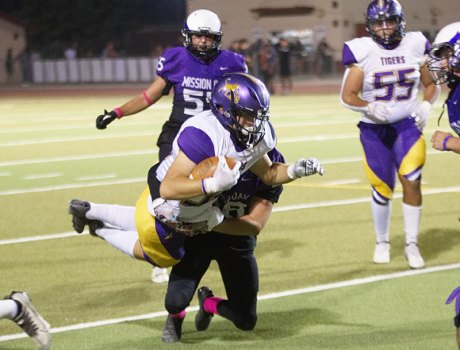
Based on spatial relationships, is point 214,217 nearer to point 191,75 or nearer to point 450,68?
point 450,68

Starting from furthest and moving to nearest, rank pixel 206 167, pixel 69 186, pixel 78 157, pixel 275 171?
pixel 78 157, pixel 69 186, pixel 275 171, pixel 206 167

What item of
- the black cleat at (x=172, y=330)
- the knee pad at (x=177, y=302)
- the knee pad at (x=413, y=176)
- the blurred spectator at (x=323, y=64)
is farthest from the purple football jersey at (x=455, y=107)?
the blurred spectator at (x=323, y=64)

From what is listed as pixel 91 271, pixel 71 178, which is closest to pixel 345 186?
pixel 71 178

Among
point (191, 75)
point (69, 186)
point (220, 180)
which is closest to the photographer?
point (220, 180)

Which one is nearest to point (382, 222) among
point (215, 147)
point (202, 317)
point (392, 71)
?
point (392, 71)

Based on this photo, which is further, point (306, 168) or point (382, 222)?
point (382, 222)

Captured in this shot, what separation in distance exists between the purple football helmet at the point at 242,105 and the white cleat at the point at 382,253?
2.41 metres

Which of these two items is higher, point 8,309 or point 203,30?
point 203,30

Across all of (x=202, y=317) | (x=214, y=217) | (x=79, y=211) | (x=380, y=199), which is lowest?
(x=202, y=317)

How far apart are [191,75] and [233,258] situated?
1809mm

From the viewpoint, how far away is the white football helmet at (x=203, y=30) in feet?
20.0

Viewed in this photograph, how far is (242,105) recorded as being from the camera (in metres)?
4.27

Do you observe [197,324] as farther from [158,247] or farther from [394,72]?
[394,72]

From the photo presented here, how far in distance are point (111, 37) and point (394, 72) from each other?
38476mm
